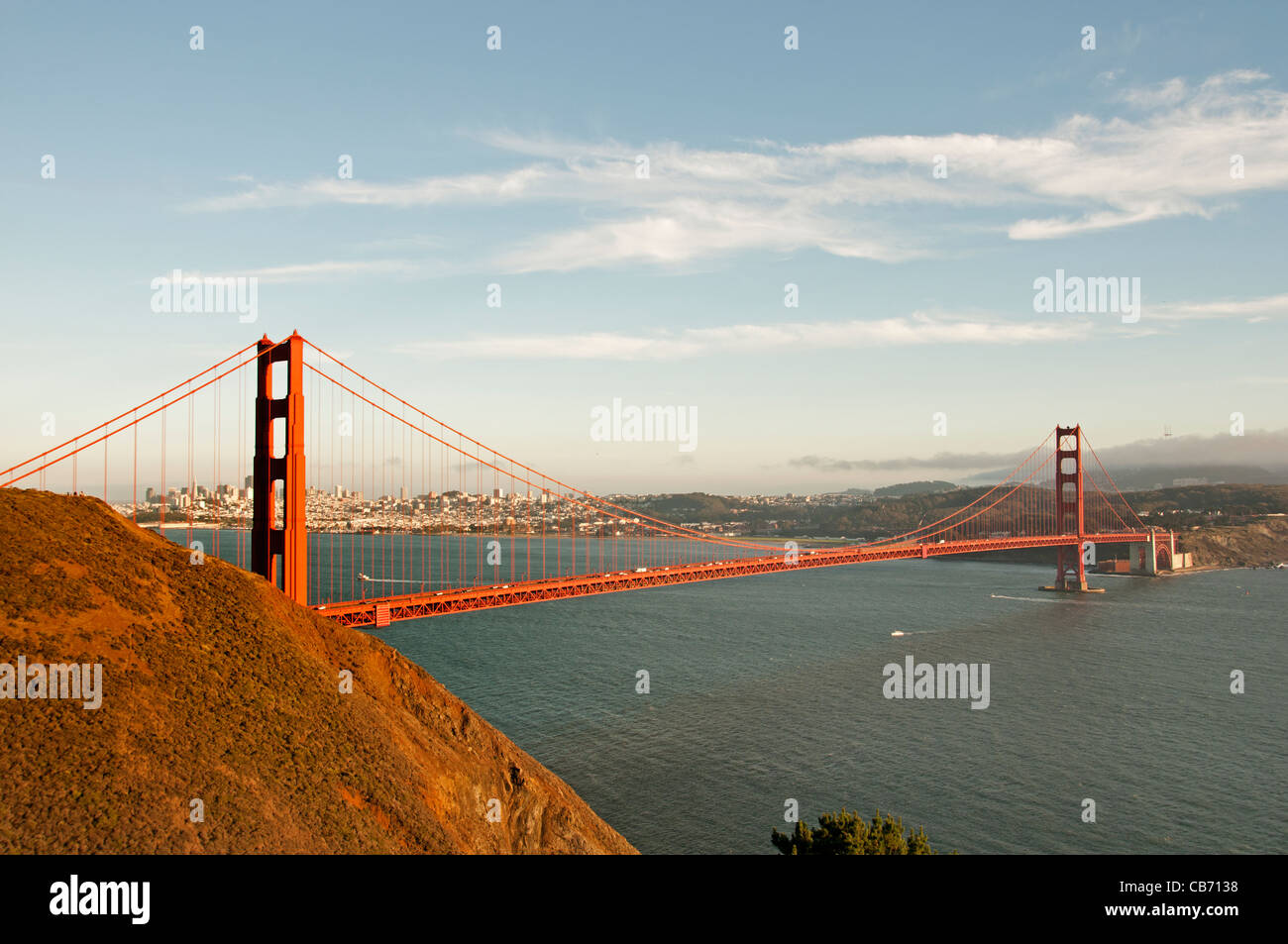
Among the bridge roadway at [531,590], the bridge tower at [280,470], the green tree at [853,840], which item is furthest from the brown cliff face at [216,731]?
the bridge roadway at [531,590]

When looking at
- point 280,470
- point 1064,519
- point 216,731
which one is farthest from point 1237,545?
point 216,731

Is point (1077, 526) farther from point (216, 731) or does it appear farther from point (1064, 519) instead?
point (216, 731)

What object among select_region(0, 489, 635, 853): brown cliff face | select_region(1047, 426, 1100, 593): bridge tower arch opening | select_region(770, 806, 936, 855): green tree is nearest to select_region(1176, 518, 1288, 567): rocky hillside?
select_region(1047, 426, 1100, 593): bridge tower arch opening

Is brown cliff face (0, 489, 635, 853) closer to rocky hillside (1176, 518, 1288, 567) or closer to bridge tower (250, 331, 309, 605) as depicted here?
bridge tower (250, 331, 309, 605)

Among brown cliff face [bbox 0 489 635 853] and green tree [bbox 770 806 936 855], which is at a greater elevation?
brown cliff face [bbox 0 489 635 853]

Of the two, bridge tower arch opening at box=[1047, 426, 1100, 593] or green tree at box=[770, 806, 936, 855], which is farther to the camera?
bridge tower arch opening at box=[1047, 426, 1100, 593]

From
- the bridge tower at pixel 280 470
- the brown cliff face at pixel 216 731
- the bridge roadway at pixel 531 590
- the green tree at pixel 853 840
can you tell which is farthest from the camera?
the bridge roadway at pixel 531 590

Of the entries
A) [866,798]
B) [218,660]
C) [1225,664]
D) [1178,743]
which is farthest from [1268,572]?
[218,660]

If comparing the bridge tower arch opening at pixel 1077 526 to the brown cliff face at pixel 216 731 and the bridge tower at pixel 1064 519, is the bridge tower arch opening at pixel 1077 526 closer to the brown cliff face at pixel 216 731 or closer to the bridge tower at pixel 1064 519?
the bridge tower at pixel 1064 519
